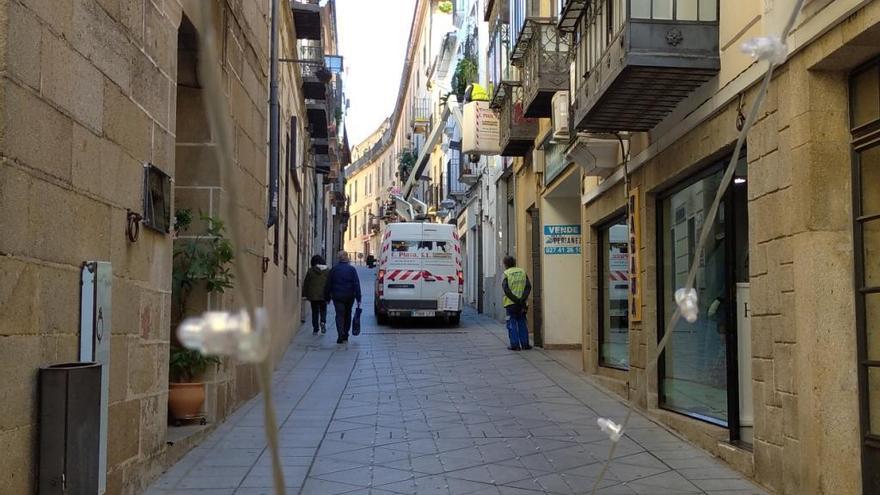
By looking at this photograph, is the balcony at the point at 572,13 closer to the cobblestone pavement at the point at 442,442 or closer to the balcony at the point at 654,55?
the balcony at the point at 654,55

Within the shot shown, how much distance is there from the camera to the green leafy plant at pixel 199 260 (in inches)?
271

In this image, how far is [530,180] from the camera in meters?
15.9

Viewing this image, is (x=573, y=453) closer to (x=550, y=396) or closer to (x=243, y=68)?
(x=550, y=396)

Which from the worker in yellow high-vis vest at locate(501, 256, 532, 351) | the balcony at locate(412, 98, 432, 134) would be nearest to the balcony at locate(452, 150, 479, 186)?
the worker in yellow high-vis vest at locate(501, 256, 532, 351)

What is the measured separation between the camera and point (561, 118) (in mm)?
10812

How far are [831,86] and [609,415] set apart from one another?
13.8 ft

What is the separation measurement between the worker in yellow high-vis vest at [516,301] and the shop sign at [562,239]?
762 mm

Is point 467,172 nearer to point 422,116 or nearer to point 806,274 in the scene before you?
point 422,116

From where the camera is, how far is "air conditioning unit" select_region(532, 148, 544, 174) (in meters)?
14.5

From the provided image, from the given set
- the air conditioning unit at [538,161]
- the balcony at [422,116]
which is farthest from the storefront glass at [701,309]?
the balcony at [422,116]

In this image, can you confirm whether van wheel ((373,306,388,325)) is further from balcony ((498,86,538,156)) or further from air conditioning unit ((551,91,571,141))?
air conditioning unit ((551,91,571,141))

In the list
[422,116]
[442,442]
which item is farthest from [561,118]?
[422,116]

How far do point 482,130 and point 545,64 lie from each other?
20.0 ft

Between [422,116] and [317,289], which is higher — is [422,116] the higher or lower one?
the higher one
